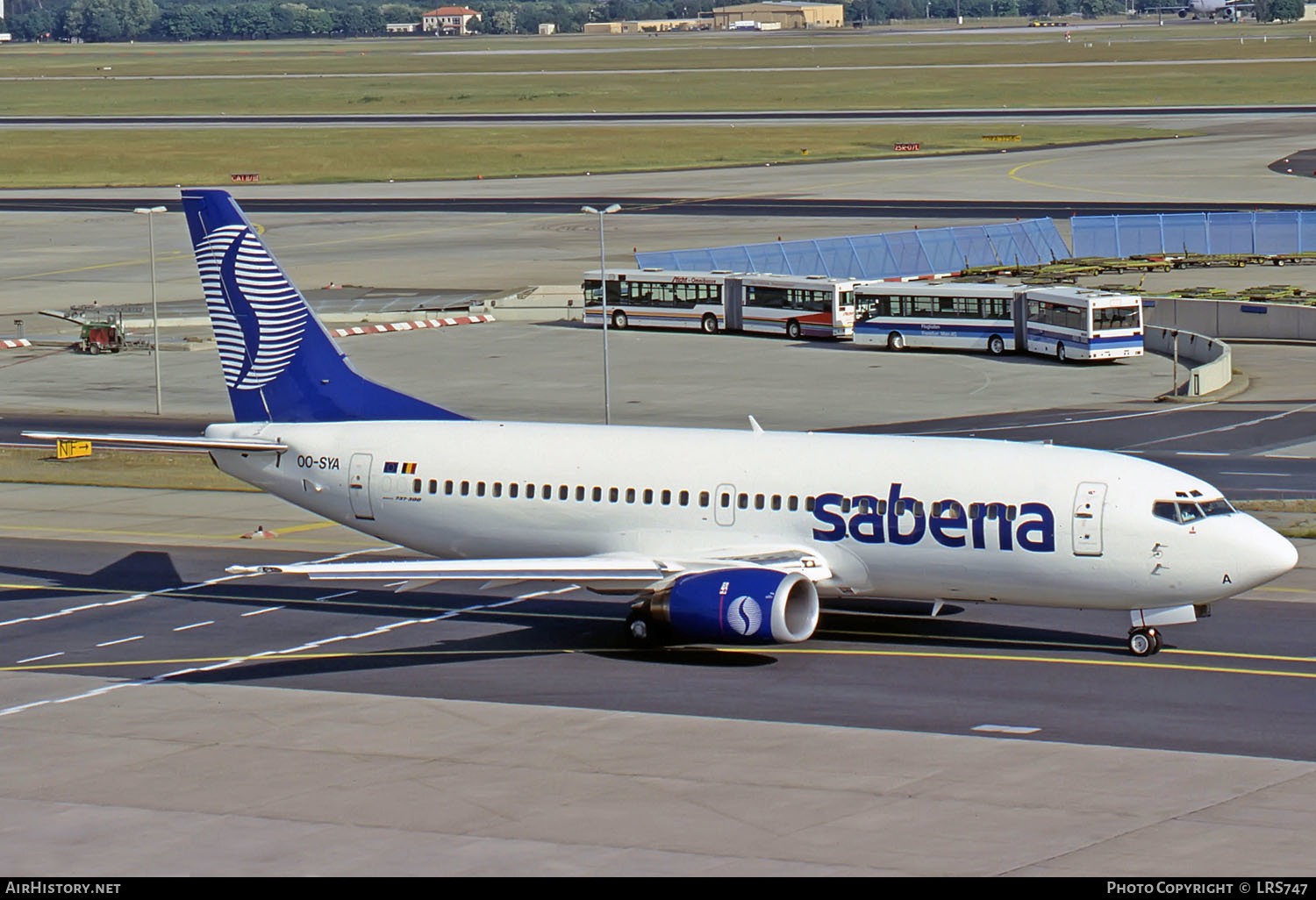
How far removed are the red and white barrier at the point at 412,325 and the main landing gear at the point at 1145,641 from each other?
7724cm

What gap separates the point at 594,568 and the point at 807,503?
5038 millimetres

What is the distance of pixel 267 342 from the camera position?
51.0 m

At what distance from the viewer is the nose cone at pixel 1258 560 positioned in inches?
1594

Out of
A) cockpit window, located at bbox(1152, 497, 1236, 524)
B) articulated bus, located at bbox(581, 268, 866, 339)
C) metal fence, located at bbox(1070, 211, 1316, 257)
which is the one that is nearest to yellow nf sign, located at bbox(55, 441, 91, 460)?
articulated bus, located at bbox(581, 268, 866, 339)

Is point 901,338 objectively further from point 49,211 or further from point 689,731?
point 49,211

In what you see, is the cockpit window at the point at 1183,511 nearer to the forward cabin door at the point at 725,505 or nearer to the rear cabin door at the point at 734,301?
the forward cabin door at the point at 725,505

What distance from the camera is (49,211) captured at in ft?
575

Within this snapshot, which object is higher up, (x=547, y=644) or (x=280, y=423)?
(x=280, y=423)

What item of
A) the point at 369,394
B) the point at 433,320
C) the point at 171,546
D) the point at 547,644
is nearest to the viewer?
the point at 547,644

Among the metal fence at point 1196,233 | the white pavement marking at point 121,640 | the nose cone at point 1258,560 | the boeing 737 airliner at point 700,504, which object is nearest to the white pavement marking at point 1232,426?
the boeing 737 airliner at point 700,504

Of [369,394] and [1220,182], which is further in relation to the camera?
[1220,182]

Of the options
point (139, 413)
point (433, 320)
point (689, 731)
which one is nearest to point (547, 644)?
point (689, 731)
